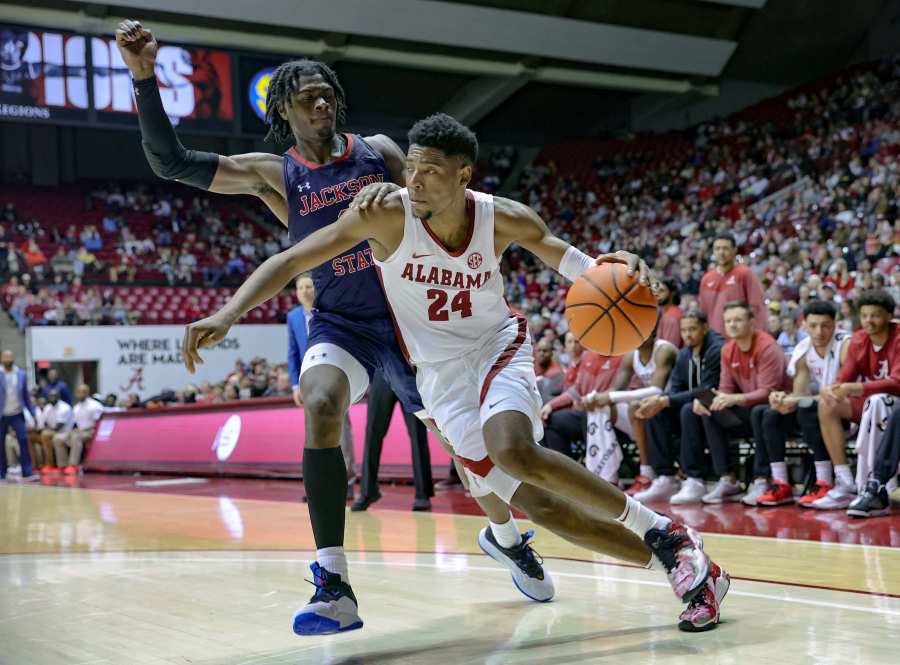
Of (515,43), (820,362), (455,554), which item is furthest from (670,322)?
(515,43)

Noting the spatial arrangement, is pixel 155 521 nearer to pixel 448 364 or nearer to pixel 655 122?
pixel 448 364

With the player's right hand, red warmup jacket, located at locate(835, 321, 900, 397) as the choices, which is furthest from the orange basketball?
red warmup jacket, located at locate(835, 321, 900, 397)

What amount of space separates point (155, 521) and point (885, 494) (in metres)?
4.96

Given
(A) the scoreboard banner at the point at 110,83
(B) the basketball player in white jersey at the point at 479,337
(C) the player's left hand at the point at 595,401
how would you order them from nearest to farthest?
(B) the basketball player in white jersey at the point at 479,337, (C) the player's left hand at the point at 595,401, (A) the scoreboard banner at the point at 110,83

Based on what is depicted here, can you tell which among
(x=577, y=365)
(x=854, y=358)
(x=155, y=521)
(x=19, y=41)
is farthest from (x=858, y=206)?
(x=19, y=41)

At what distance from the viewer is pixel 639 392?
7.57m

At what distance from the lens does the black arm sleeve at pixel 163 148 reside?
148 inches

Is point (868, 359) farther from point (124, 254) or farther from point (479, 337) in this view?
point (124, 254)

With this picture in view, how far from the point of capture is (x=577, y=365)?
888 centimetres

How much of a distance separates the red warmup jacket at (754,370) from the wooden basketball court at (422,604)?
139 centimetres

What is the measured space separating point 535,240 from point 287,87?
122cm

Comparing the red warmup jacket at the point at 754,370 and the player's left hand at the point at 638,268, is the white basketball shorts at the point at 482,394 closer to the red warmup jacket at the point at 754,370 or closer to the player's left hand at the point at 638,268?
the player's left hand at the point at 638,268

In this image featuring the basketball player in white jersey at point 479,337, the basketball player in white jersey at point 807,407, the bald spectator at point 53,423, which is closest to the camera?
the basketball player in white jersey at point 479,337

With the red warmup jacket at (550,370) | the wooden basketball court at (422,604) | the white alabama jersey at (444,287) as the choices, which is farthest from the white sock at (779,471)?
the white alabama jersey at (444,287)
